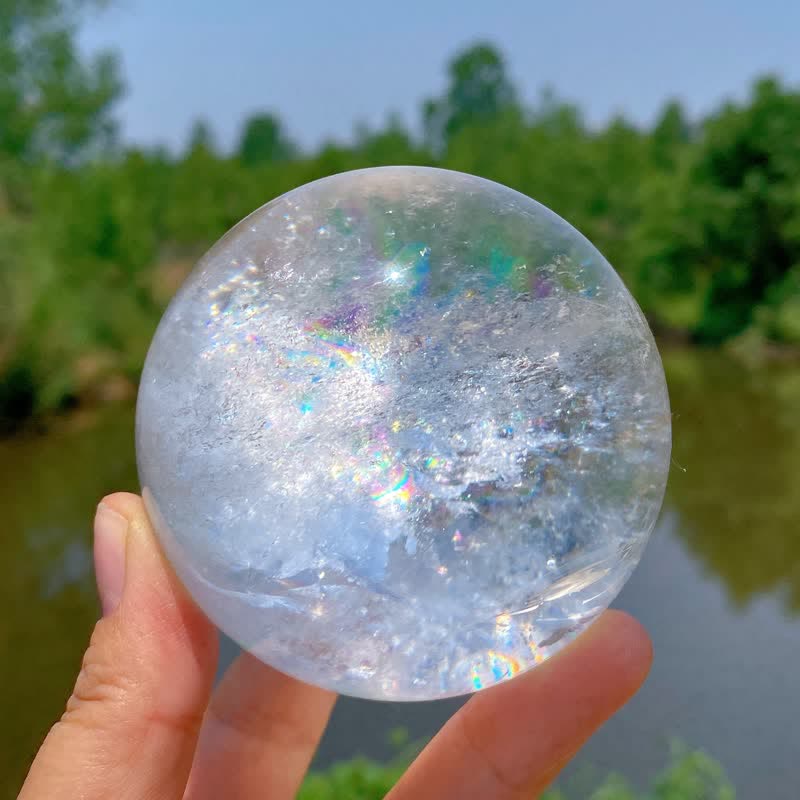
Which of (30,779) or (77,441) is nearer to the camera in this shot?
(30,779)

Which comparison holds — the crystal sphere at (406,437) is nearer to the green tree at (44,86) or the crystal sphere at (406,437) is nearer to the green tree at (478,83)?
the green tree at (44,86)

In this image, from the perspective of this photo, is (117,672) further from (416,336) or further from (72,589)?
(72,589)

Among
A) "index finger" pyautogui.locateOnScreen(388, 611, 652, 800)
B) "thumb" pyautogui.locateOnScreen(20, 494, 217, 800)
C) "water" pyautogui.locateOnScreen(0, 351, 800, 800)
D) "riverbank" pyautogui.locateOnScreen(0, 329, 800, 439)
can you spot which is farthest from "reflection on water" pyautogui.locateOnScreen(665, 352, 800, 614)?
"thumb" pyautogui.locateOnScreen(20, 494, 217, 800)

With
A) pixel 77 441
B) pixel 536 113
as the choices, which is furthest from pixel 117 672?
pixel 536 113

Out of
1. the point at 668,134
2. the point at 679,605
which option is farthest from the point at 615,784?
the point at 668,134

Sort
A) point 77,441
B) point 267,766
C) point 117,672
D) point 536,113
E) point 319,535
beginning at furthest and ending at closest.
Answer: point 536,113
point 77,441
point 267,766
point 117,672
point 319,535

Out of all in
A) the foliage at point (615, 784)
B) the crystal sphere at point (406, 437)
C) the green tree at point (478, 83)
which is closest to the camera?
the crystal sphere at point (406, 437)

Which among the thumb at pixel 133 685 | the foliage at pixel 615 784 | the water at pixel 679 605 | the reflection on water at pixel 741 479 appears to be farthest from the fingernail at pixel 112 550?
the reflection on water at pixel 741 479
